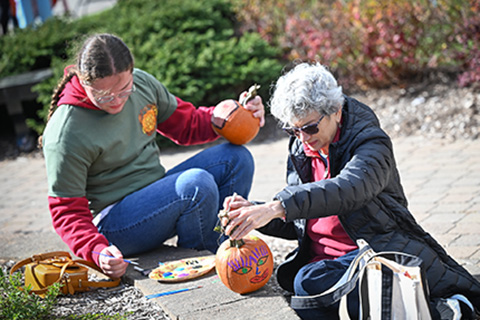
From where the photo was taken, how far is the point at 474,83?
6516 millimetres

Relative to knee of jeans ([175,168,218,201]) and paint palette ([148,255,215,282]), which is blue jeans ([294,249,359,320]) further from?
knee of jeans ([175,168,218,201])

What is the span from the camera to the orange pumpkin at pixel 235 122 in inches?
145

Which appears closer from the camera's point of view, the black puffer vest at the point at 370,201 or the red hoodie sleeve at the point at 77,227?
the black puffer vest at the point at 370,201

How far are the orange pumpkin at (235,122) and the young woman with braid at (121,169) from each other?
0.20ft

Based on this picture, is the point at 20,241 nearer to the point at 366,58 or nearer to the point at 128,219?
the point at 128,219

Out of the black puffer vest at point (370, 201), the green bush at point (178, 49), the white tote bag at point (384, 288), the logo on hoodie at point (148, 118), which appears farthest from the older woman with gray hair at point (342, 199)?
the green bush at point (178, 49)

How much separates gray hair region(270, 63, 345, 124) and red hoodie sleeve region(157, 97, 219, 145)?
1269mm

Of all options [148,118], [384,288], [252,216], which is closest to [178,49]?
[148,118]

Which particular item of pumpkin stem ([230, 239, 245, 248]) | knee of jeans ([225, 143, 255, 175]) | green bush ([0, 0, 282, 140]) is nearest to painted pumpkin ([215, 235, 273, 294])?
pumpkin stem ([230, 239, 245, 248])

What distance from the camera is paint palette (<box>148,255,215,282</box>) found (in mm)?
3176

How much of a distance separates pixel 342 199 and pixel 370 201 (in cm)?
23

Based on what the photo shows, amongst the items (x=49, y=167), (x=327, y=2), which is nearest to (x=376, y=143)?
(x=49, y=167)

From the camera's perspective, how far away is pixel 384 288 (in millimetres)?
2354

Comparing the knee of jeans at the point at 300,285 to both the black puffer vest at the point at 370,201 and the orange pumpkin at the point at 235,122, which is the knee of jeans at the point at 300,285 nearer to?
the black puffer vest at the point at 370,201
